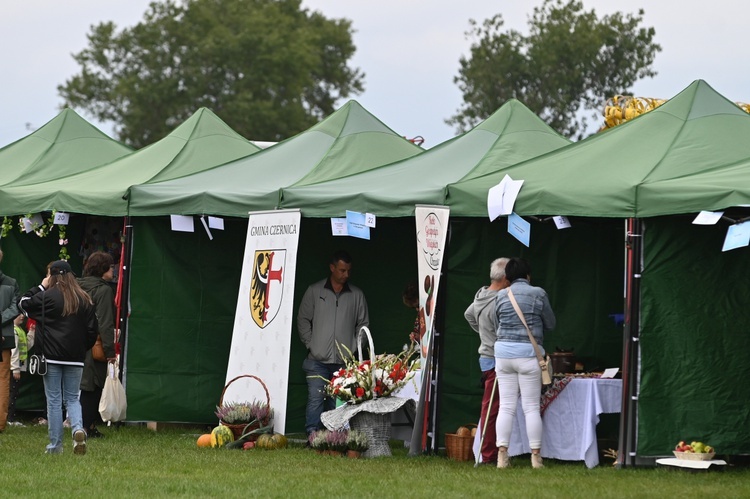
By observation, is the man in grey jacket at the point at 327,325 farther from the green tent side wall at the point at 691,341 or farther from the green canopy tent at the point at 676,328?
the green tent side wall at the point at 691,341

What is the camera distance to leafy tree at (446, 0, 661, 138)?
52875mm

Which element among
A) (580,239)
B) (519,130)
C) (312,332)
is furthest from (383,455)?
(519,130)

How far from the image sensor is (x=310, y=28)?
2311 inches

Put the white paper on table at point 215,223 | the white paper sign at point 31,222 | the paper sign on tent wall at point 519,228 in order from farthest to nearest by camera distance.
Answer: the white paper sign at point 31,222
the white paper on table at point 215,223
the paper sign on tent wall at point 519,228

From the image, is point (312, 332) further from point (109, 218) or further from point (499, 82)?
point (499, 82)

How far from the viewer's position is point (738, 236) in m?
9.43

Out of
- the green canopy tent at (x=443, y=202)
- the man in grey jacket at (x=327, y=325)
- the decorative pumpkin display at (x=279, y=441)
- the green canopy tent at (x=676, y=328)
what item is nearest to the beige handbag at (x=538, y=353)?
the green canopy tent at (x=676, y=328)

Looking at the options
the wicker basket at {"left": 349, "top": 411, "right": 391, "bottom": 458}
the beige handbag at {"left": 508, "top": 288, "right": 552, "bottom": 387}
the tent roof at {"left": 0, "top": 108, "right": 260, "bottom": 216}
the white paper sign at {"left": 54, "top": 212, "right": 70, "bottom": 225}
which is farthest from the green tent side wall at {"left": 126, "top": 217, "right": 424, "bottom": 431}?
the beige handbag at {"left": 508, "top": 288, "right": 552, "bottom": 387}

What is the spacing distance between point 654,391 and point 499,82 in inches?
1753

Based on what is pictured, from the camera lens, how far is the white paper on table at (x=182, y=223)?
13250mm

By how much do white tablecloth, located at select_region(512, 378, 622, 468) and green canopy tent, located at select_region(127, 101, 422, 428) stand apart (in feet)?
11.4

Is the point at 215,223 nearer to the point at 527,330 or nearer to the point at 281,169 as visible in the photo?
the point at 281,169

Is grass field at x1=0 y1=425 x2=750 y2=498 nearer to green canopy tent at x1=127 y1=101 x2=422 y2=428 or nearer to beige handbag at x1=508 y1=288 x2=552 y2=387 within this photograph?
beige handbag at x1=508 y1=288 x2=552 y2=387

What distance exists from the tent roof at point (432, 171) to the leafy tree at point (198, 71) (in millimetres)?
39131
